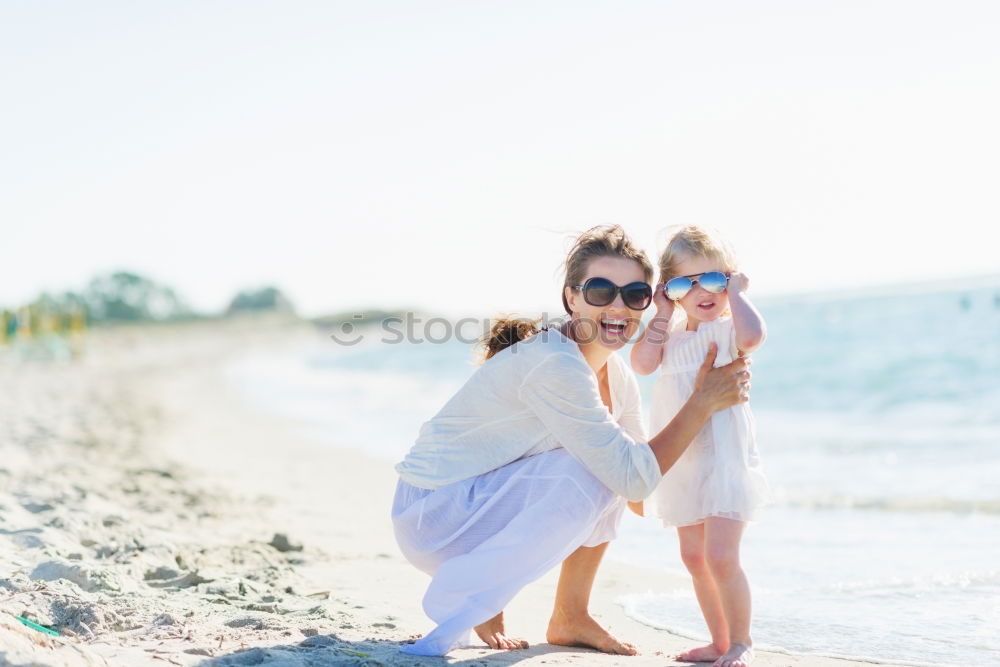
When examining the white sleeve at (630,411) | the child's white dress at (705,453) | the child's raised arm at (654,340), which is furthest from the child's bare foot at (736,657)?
the child's raised arm at (654,340)

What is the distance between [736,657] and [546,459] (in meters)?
0.76

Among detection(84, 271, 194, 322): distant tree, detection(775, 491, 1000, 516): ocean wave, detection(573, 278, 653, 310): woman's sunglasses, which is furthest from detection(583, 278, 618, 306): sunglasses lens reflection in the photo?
detection(84, 271, 194, 322): distant tree

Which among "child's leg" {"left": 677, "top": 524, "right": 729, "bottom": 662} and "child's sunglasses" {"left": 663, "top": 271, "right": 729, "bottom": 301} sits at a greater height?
"child's sunglasses" {"left": 663, "top": 271, "right": 729, "bottom": 301}

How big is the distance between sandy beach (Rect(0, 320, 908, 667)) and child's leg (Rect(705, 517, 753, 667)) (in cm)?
12

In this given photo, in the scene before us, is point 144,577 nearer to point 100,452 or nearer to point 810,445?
point 100,452

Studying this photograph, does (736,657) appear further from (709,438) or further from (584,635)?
(709,438)

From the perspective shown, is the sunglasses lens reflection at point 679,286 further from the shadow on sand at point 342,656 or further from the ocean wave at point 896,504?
the ocean wave at point 896,504

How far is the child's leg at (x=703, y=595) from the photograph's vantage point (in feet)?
8.81

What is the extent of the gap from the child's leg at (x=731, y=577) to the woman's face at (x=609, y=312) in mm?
607

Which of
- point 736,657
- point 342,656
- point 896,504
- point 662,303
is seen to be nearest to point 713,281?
point 662,303

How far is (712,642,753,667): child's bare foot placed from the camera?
2566 millimetres

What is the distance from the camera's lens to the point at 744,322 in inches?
106

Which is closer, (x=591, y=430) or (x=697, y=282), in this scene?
(x=591, y=430)

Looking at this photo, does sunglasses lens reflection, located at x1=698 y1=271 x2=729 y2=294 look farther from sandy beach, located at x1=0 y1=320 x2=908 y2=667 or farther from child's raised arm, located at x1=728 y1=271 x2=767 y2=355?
sandy beach, located at x1=0 y1=320 x2=908 y2=667
